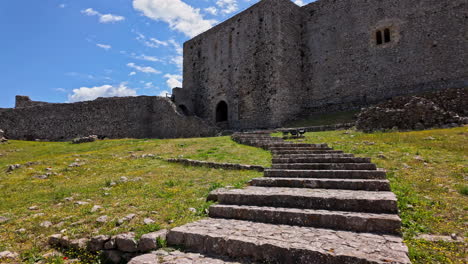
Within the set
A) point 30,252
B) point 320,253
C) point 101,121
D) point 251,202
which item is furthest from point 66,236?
point 101,121

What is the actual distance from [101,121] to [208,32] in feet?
52.1

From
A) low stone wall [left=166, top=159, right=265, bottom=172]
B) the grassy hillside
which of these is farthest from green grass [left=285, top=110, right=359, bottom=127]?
low stone wall [left=166, top=159, right=265, bottom=172]

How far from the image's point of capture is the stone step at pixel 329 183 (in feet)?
19.3

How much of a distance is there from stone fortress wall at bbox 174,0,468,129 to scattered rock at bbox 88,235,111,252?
69.4ft

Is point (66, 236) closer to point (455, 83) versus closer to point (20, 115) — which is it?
point (455, 83)

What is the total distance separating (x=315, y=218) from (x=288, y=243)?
3.23 feet

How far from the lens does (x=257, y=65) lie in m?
26.8

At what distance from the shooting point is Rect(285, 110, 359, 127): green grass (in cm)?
2162

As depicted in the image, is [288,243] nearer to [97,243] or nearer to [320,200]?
[320,200]

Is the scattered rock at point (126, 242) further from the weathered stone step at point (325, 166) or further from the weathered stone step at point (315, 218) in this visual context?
the weathered stone step at point (325, 166)

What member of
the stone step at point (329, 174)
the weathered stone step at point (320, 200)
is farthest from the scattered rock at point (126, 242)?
the stone step at point (329, 174)

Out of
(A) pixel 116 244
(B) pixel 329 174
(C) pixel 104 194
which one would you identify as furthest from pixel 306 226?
(C) pixel 104 194

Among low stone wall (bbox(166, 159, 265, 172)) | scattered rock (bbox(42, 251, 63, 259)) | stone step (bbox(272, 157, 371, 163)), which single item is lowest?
scattered rock (bbox(42, 251, 63, 259))

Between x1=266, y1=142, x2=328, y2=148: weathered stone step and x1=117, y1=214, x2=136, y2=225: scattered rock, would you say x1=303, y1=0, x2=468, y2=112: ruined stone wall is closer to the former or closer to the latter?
x1=266, y1=142, x2=328, y2=148: weathered stone step
